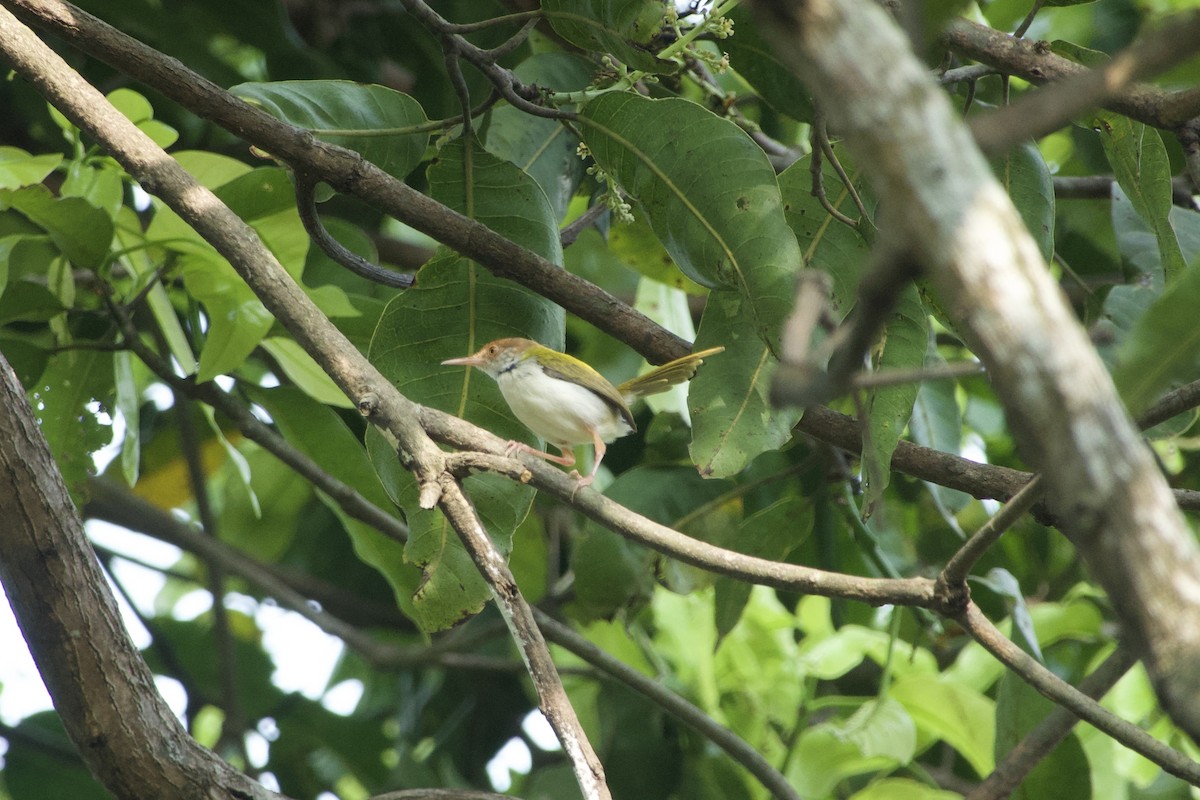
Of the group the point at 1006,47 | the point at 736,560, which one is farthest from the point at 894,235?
the point at 1006,47

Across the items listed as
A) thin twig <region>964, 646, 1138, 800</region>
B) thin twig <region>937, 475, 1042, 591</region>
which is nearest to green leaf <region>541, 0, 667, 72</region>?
thin twig <region>937, 475, 1042, 591</region>

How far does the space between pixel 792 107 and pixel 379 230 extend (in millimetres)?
1866

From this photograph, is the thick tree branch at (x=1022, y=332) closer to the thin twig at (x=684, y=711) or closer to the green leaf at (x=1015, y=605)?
the green leaf at (x=1015, y=605)

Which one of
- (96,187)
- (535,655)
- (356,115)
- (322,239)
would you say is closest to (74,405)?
(96,187)

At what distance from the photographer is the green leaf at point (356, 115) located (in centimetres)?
222

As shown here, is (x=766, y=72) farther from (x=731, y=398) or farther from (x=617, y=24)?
(x=731, y=398)

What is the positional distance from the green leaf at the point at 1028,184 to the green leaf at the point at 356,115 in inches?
46.3

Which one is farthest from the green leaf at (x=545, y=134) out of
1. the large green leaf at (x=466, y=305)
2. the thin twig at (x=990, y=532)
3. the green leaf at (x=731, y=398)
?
the thin twig at (x=990, y=532)

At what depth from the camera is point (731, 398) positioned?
6.79 ft

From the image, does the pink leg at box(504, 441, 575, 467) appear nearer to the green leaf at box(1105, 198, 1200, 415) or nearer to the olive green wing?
the olive green wing

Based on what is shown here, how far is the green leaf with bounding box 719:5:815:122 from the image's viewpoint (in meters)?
2.49

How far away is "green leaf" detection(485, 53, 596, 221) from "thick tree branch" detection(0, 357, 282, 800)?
3.73 feet

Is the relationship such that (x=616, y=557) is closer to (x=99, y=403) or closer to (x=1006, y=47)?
(x=99, y=403)

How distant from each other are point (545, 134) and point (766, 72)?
0.52 m
